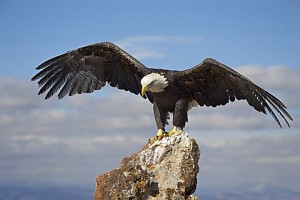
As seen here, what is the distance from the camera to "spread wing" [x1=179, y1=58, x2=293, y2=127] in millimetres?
9195

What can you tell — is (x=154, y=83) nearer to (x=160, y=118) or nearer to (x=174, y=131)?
(x=160, y=118)

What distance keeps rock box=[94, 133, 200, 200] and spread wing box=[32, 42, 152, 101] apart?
8.74ft

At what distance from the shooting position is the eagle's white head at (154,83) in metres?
9.55

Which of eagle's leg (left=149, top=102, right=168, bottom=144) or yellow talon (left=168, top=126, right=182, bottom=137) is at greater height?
eagle's leg (left=149, top=102, right=168, bottom=144)

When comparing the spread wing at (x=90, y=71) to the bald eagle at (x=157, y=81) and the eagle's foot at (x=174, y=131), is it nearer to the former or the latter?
the bald eagle at (x=157, y=81)

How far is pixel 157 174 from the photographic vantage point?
791 cm

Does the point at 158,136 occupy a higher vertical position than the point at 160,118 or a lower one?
lower

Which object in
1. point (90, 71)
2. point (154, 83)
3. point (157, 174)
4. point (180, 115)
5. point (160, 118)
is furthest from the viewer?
point (90, 71)

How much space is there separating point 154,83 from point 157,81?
0.22ft

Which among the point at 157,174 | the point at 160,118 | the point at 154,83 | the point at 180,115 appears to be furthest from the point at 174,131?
the point at 157,174

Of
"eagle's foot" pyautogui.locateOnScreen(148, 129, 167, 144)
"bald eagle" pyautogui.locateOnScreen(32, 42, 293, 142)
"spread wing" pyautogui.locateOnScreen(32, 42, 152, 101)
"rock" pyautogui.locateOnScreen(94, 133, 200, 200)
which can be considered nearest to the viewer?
"rock" pyautogui.locateOnScreen(94, 133, 200, 200)

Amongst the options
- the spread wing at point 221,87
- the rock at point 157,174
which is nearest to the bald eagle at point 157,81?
the spread wing at point 221,87

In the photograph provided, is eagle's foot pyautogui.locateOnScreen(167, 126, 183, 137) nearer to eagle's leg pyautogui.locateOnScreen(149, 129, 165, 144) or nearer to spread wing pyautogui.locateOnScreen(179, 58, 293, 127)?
eagle's leg pyautogui.locateOnScreen(149, 129, 165, 144)

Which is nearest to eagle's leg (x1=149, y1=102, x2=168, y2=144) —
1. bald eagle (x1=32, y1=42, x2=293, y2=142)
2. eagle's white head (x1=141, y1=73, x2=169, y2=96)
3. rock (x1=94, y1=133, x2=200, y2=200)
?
bald eagle (x1=32, y1=42, x2=293, y2=142)
